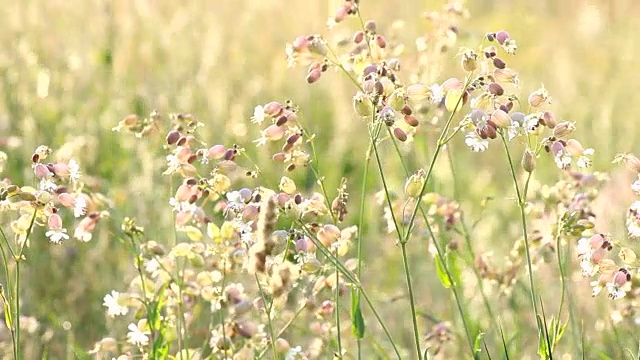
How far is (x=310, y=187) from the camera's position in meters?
4.16

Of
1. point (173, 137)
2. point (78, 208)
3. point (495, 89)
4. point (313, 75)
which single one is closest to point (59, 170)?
point (78, 208)

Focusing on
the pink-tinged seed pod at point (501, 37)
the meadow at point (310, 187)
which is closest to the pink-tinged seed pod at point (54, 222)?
the meadow at point (310, 187)

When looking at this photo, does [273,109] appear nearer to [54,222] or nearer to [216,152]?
[216,152]

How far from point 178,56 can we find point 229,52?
42 cm

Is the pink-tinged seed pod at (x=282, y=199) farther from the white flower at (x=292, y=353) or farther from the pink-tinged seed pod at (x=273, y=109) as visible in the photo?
the white flower at (x=292, y=353)

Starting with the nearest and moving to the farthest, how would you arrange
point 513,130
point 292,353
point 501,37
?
point 513,130
point 501,37
point 292,353

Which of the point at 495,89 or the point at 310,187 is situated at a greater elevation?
the point at 310,187

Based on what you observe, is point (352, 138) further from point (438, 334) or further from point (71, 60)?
point (438, 334)

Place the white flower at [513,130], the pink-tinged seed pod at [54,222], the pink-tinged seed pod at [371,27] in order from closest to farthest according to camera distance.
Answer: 1. the white flower at [513,130]
2. the pink-tinged seed pod at [54,222]
3. the pink-tinged seed pod at [371,27]

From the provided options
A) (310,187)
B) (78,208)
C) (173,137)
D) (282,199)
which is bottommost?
(282,199)

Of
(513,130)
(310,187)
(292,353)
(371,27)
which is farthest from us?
(310,187)

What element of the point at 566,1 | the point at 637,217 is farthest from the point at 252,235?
the point at 566,1

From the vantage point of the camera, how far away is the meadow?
1.69 meters

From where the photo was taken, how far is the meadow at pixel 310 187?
169cm
